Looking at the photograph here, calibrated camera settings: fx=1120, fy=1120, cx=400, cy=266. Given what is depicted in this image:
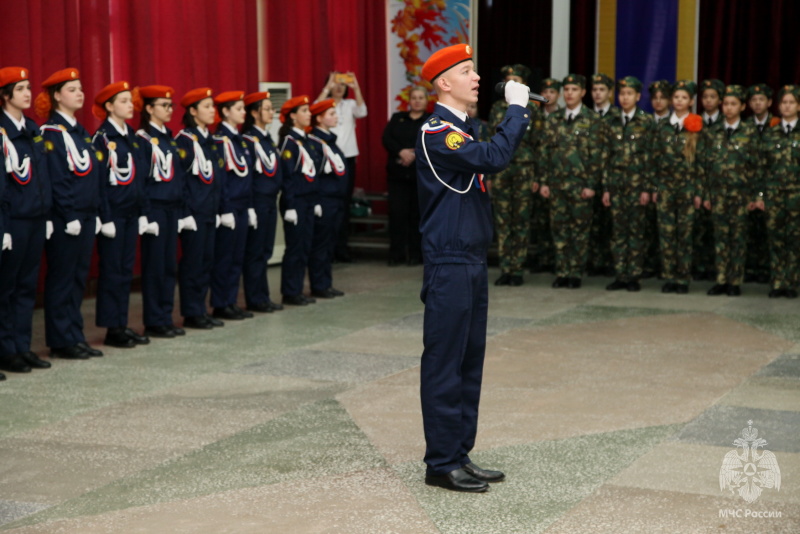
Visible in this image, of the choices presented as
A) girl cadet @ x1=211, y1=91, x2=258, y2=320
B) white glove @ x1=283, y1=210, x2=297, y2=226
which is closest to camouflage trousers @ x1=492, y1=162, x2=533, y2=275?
white glove @ x1=283, y1=210, x2=297, y2=226

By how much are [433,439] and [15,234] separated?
117 inches

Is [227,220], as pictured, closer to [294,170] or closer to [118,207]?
[294,170]

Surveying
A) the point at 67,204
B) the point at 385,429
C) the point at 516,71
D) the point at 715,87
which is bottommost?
the point at 385,429

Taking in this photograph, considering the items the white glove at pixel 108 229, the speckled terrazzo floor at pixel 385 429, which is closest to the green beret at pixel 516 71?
the speckled terrazzo floor at pixel 385 429

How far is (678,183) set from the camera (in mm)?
8547

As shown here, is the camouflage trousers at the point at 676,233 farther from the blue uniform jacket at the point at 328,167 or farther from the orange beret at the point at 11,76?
the orange beret at the point at 11,76

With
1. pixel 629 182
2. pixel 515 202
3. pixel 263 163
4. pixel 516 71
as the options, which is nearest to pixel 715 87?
pixel 629 182

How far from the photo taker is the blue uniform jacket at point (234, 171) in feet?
24.1

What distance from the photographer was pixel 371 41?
11781mm

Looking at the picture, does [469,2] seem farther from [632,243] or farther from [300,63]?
[632,243]

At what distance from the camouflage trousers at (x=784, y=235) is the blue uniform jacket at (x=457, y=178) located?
5.02 metres

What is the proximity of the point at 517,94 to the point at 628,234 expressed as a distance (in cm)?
529

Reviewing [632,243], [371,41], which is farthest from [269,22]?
[632,243]

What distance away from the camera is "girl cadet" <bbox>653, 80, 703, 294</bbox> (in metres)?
8.49
